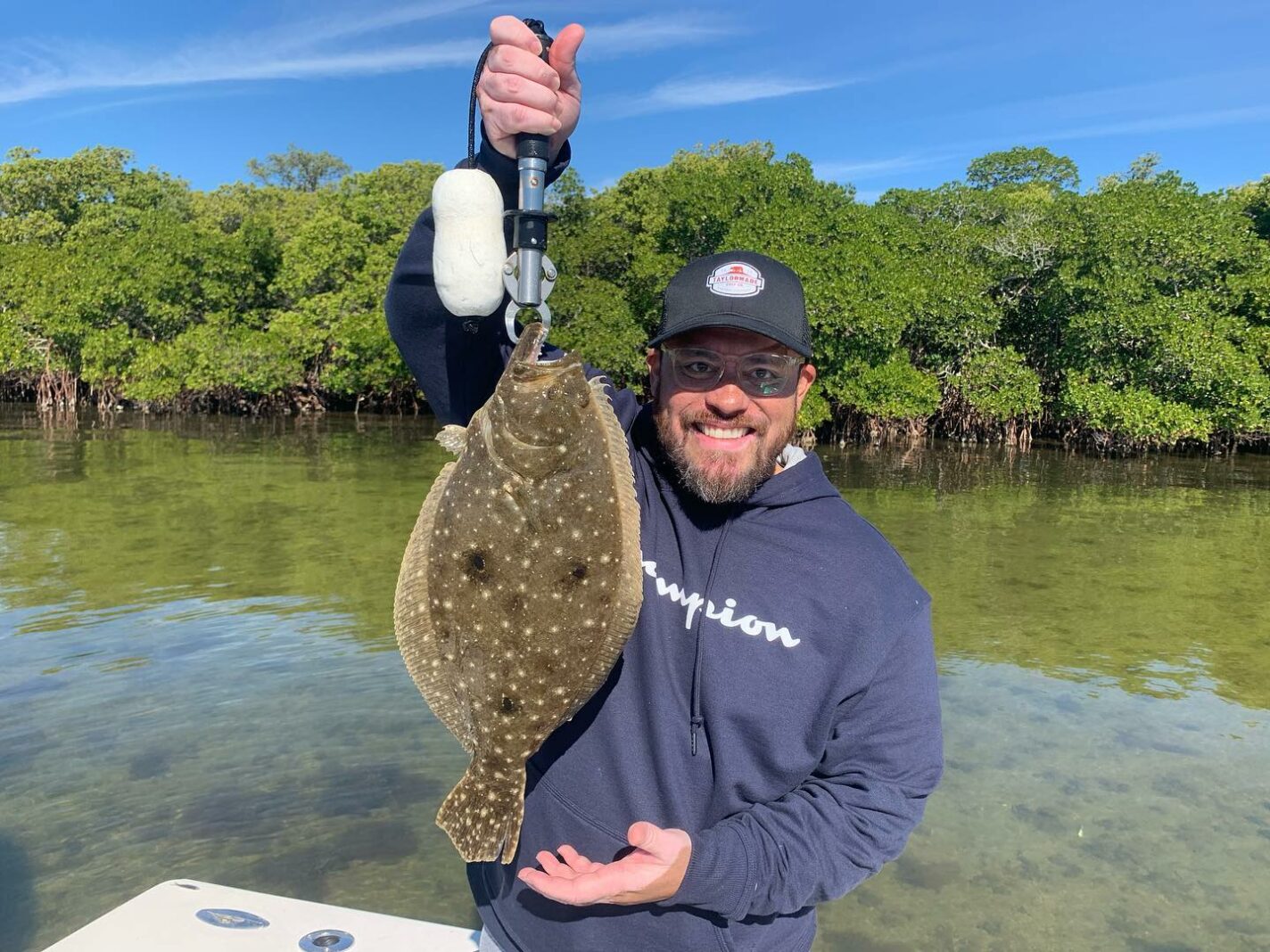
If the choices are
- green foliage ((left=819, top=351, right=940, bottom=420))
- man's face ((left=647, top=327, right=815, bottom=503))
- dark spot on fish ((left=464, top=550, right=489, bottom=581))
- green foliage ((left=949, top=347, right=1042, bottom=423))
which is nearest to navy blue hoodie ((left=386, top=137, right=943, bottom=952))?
man's face ((left=647, top=327, right=815, bottom=503))

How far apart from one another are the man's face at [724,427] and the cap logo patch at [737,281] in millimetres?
101

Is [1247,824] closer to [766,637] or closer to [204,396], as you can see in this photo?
[766,637]

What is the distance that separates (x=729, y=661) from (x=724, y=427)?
2.07ft

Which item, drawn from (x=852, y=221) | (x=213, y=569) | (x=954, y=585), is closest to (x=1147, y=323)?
(x=852, y=221)

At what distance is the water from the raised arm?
12.6 ft

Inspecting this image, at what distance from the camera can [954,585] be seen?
1220cm

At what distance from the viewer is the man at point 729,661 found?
2371 millimetres

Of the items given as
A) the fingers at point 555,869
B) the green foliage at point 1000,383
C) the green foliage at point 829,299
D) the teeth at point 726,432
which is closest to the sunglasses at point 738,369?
the teeth at point 726,432

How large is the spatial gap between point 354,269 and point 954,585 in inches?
1276

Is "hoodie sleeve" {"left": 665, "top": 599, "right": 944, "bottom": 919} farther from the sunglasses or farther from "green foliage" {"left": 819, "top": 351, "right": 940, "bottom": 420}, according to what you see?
"green foliage" {"left": 819, "top": 351, "right": 940, "bottom": 420}

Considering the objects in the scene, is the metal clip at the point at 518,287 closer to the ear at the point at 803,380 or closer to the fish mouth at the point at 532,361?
the fish mouth at the point at 532,361

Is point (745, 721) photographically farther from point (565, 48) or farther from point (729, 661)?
point (565, 48)

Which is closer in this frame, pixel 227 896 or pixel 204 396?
pixel 227 896

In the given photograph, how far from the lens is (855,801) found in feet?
7.82
